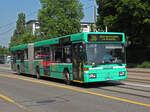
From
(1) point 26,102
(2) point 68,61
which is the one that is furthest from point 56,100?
(2) point 68,61

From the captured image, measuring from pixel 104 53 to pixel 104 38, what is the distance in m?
0.75

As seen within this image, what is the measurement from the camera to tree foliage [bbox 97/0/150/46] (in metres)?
26.0

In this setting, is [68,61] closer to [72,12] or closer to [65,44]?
[65,44]

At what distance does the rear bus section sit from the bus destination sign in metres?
1.28

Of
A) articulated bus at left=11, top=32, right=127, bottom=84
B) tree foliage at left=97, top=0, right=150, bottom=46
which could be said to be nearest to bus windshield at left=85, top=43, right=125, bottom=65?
articulated bus at left=11, top=32, right=127, bottom=84

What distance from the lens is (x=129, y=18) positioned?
2812 cm

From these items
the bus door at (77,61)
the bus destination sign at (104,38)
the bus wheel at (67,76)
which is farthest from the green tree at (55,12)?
the bus destination sign at (104,38)

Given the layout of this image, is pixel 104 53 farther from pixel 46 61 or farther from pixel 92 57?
pixel 46 61

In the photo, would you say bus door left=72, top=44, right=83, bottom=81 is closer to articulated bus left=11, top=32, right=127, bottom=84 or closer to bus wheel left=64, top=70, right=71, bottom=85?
articulated bus left=11, top=32, right=127, bottom=84

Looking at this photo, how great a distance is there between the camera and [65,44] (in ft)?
46.8

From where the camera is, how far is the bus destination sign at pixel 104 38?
12.3m

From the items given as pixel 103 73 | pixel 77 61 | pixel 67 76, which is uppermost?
pixel 77 61

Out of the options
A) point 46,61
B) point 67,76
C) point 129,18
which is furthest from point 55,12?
point 67,76

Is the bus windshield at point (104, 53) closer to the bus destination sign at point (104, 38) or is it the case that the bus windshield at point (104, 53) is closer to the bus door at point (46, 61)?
the bus destination sign at point (104, 38)
